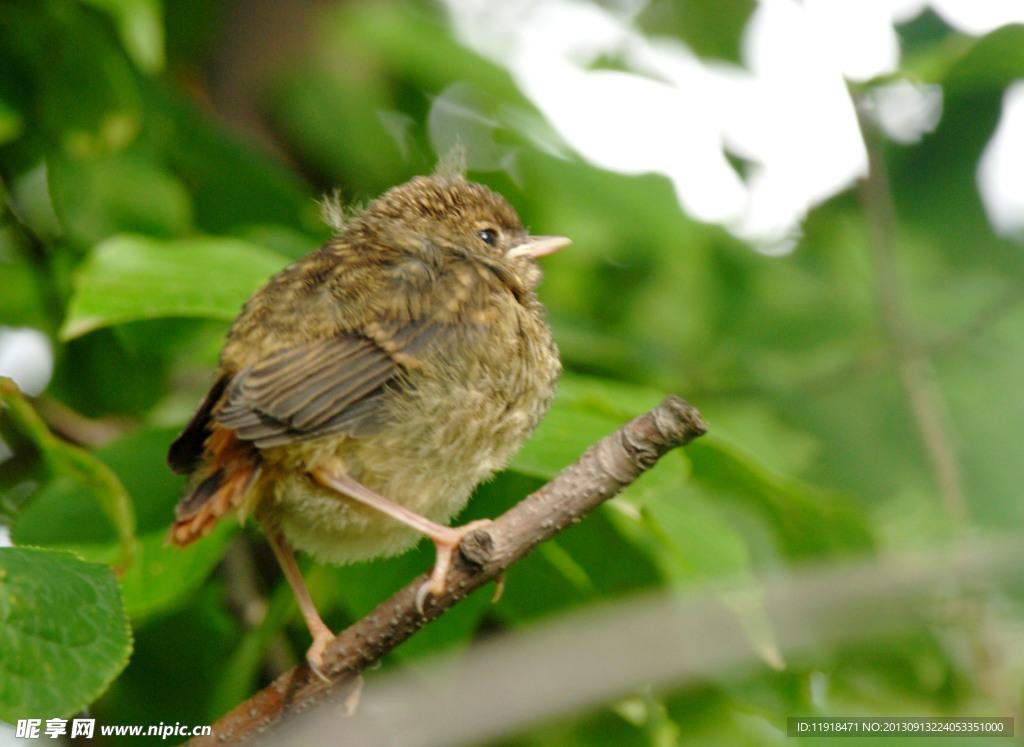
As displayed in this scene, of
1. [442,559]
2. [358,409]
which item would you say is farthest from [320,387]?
[442,559]

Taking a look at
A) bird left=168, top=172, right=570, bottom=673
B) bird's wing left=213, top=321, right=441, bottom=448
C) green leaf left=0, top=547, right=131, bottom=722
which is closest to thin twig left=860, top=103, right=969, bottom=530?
bird left=168, top=172, right=570, bottom=673

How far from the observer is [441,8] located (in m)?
4.59

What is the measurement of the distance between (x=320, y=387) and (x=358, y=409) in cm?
9

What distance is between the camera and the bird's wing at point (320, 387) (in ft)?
6.54

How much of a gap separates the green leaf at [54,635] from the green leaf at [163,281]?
0.58 metres

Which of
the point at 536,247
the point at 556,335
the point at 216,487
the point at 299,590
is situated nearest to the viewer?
the point at 216,487

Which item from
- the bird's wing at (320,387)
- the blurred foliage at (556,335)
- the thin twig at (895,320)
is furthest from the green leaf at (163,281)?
the thin twig at (895,320)

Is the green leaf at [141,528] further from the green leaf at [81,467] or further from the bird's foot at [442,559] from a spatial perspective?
the bird's foot at [442,559]

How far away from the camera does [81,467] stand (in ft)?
7.45

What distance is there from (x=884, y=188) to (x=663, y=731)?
225 cm

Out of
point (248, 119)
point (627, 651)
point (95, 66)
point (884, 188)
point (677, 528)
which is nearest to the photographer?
point (627, 651)

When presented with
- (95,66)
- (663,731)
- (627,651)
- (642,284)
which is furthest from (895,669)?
(95,66)

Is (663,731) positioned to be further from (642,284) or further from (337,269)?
(642,284)

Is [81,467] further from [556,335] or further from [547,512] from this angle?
[556,335]
